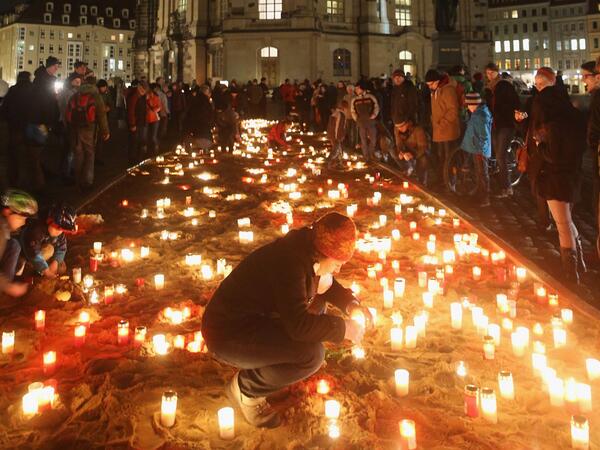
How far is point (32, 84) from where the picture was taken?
422 inches

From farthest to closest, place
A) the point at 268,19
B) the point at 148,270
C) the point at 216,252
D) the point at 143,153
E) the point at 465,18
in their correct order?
1. the point at 465,18
2. the point at 268,19
3. the point at 143,153
4. the point at 216,252
5. the point at 148,270

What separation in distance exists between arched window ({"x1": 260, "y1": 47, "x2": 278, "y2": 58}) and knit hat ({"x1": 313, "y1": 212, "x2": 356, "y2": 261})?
44.2 meters

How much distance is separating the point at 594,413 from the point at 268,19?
1801 inches

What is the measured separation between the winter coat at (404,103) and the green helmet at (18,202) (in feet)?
30.6

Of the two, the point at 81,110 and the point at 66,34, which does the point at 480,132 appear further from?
the point at 66,34

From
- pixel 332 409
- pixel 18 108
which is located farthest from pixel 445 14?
pixel 332 409

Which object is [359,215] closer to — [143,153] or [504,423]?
[504,423]

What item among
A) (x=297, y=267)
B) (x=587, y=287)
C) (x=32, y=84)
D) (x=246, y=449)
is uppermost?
(x=32, y=84)

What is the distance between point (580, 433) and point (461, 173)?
29.0ft

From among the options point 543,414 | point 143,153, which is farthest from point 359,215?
point 143,153

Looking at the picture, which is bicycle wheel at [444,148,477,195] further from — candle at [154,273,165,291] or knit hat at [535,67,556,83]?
candle at [154,273,165,291]

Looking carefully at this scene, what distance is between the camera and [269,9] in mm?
45844

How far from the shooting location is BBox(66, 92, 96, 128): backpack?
11102mm

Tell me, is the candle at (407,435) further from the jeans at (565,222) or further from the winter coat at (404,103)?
the winter coat at (404,103)
